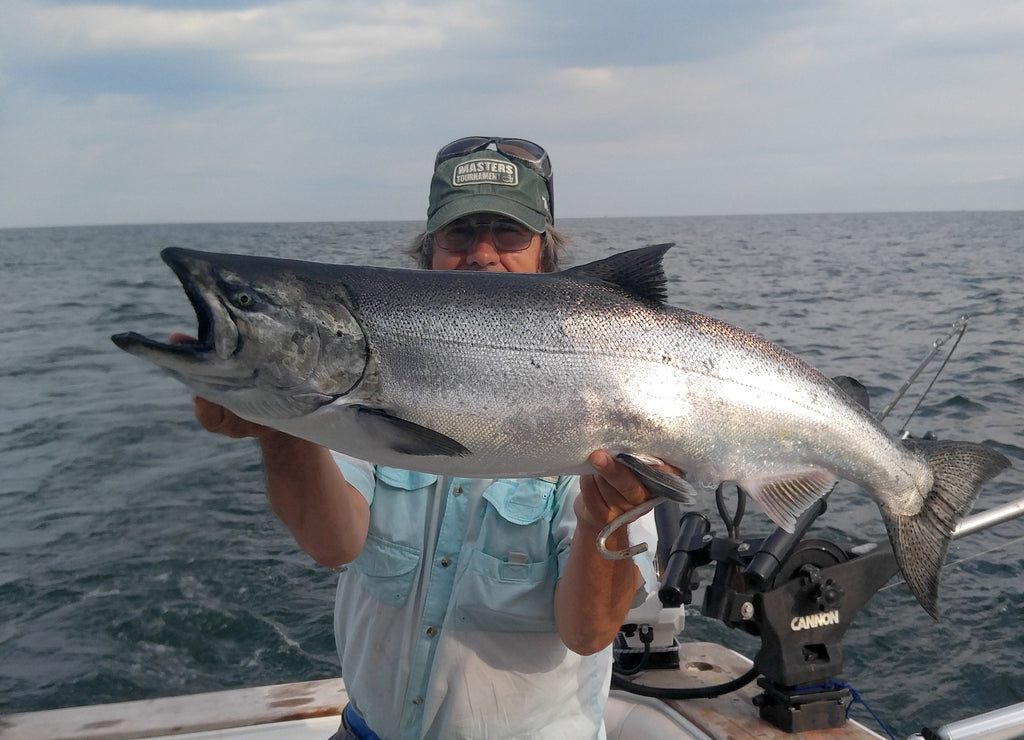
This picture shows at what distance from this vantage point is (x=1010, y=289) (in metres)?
26.3

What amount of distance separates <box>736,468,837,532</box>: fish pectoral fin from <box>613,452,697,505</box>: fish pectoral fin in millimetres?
401

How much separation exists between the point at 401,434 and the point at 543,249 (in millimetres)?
1514

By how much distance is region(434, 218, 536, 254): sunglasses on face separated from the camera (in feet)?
10.8

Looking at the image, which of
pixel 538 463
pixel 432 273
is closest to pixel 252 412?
pixel 432 273

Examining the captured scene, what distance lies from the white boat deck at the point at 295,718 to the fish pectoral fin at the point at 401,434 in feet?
8.50

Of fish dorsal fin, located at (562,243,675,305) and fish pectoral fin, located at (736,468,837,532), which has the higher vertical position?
fish dorsal fin, located at (562,243,675,305)

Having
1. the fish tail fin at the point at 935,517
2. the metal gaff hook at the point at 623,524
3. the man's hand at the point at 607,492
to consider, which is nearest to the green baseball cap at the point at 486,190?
the man's hand at the point at 607,492

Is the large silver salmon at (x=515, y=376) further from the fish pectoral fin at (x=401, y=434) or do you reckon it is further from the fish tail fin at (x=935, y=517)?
the fish tail fin at (x=935, y=517)

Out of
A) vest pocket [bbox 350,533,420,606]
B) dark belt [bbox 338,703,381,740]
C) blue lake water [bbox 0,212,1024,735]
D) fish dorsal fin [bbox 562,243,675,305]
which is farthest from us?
blue lake water [bbox 0,212,1024,735]

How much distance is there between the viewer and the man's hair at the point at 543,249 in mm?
3521

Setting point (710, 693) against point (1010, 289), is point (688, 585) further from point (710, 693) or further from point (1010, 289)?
point (1010, 289)

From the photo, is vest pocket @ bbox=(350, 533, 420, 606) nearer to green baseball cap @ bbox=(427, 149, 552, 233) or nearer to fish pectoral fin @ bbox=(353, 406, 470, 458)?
fish pectoral fin @ bbox=(353, 406, 470, 458)

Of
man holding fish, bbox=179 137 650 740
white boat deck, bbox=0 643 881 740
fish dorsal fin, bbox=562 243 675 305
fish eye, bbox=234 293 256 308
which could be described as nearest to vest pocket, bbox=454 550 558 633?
man holding fish, bbox=179 137 650 740

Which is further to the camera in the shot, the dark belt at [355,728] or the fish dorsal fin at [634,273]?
the dark belt at [355,728]
